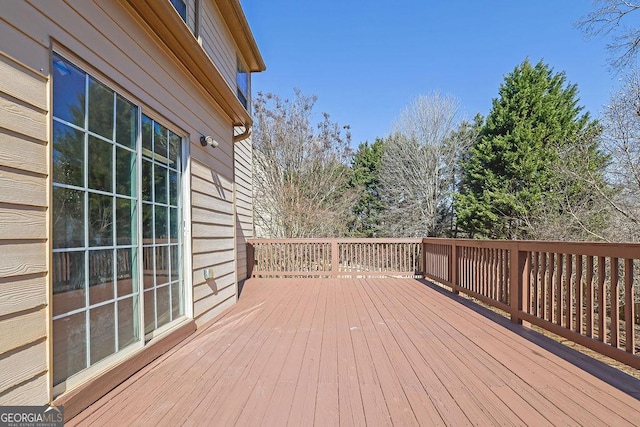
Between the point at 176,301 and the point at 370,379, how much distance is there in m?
1.78

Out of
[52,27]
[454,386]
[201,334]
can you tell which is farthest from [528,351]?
[52,27]

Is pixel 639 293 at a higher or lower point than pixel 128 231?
lower

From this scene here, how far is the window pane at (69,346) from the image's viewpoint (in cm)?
155

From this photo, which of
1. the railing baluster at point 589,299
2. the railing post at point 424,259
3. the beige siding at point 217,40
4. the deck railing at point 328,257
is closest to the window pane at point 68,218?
the beige siding at point 217,40

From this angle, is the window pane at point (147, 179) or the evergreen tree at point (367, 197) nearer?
the window pane at point (147, 179)

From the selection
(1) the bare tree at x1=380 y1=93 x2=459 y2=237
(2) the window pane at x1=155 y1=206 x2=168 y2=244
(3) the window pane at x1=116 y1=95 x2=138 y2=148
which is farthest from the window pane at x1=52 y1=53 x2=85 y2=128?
(1) the bare tree at x1=380 y1=93 x2=459 y2=237

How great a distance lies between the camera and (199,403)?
175 centimetres

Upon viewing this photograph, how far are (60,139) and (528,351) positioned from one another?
338cm

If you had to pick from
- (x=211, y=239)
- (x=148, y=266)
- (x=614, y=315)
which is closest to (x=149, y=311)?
(x=148, y=266)

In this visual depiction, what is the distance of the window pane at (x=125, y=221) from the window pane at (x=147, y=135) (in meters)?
0.44

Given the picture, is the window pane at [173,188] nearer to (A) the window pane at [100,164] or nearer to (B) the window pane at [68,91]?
(A) the window pane at [100,164]

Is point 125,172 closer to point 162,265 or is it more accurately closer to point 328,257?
point 162,265

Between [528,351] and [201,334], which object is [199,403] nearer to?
[201,334]

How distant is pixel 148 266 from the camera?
237cm
